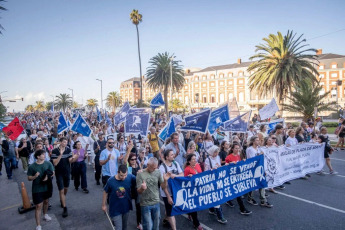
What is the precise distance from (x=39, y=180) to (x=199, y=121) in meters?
4.49

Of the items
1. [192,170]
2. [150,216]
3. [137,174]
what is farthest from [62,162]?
[192,170]


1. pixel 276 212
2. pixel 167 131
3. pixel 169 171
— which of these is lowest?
pixel 276 212

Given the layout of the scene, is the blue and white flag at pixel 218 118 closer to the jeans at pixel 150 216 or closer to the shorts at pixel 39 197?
the jeans at pixel 150 216

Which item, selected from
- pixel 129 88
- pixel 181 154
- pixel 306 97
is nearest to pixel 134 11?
pixel 306 97

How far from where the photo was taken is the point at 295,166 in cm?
788

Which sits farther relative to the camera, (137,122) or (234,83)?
(234,83)

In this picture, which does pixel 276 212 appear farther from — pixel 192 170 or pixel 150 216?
pixel 150 216

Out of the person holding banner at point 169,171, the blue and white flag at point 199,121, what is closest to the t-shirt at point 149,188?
the person holding banner at point 169,171

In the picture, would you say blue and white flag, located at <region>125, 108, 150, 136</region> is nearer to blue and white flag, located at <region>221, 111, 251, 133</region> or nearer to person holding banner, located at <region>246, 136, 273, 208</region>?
person holding banner, located at <region>246, 136, 273, 208</region>

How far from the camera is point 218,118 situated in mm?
9273

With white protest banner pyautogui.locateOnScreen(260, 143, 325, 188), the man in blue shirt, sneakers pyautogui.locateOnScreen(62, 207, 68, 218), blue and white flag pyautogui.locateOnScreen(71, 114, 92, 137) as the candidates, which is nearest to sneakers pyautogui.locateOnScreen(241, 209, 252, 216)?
white protest banner pyautogui.locateOnScreen(260, 143, 325, 188)

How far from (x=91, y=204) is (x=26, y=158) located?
5.96 meters

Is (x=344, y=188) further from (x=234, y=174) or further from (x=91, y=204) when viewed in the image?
(x=91, y=204)

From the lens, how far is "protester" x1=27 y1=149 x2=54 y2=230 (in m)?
5.11
